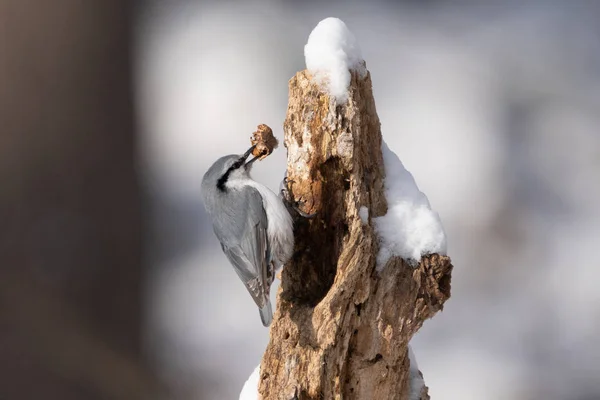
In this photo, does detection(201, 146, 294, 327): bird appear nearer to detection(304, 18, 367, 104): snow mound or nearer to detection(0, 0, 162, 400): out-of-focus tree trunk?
detection(304, 18, 367, 104): snow mound

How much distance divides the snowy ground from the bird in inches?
31.6

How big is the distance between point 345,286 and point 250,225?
0.33 metres

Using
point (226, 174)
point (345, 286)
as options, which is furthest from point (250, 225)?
point (345, 286)

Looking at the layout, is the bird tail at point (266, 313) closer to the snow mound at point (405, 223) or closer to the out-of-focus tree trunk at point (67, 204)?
the snow mound at point (405, 223)

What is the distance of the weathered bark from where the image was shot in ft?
4.55

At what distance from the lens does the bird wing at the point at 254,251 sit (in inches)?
62.3

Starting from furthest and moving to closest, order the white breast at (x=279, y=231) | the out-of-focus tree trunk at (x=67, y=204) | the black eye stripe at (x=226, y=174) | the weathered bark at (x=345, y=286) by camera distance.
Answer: the out-of-focus tree trunk at (x=67, y=204)
the black eye stripe at (x=226, y=174)
the white breast at (x=279, y=231)
the weathered bark at (x=345, y=286)

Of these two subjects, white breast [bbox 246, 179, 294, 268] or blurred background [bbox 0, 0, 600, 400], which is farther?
blurred background [bbox 0, 0, 600, 400]

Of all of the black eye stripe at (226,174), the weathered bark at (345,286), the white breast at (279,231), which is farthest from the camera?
the black eye stripe at (226,174)

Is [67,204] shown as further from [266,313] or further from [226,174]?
[266,313]

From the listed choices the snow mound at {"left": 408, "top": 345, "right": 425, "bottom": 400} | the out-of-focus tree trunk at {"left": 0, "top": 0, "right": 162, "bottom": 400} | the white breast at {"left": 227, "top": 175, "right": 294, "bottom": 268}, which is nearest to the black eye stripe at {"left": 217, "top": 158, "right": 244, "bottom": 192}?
the white breast at {"left": 227, "top": 175, "right": 294, "bottom": 268}

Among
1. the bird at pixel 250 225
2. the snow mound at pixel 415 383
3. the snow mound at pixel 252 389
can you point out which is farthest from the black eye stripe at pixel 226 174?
the snow mound at pixel 415 383

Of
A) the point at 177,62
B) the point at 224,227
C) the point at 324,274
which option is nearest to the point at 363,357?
the point at 324,274

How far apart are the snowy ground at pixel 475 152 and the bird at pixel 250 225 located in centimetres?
80
